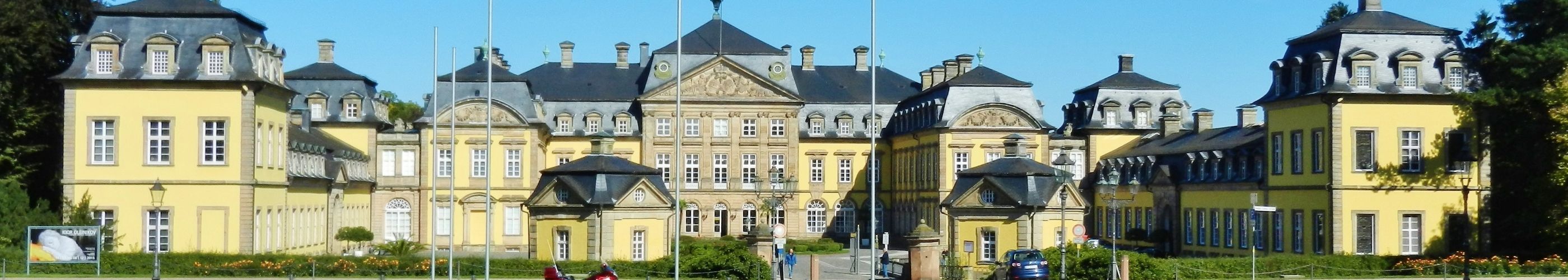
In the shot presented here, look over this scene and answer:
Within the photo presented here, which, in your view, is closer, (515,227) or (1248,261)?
(1248,261)

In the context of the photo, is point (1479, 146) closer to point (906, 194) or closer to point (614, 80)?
point (906, 194)

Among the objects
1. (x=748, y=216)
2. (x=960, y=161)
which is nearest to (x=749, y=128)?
(x=748, y=216)

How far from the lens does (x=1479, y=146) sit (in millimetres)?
51906

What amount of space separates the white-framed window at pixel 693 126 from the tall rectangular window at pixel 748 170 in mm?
Result: 2464

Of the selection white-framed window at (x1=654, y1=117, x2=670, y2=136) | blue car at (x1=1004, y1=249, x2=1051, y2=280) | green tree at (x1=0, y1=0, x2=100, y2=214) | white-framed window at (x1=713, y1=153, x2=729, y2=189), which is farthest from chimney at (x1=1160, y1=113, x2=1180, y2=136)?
green tree at (x1=0, y1=0, x2=100, y2=214)

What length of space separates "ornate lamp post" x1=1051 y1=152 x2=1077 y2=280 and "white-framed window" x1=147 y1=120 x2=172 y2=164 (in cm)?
2320

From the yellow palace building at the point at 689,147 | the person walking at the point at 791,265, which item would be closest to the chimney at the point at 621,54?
the yellow palace building at the point at 689,147

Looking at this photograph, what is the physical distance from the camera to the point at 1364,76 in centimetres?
5197

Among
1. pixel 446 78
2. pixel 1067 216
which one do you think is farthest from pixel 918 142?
pixel 1067 216

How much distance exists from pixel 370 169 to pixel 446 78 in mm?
5219

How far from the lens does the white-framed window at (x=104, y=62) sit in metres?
49.0

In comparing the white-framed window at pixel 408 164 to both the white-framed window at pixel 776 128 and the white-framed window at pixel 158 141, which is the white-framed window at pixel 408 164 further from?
the white-framed window at pixel 158 141

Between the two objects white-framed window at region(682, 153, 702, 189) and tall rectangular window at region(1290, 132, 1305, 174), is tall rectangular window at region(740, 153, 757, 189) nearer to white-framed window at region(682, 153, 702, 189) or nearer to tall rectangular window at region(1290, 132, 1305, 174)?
white-framed window at region(682, 153, 702, 189)

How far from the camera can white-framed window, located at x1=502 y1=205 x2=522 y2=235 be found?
79.2 m
